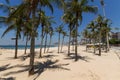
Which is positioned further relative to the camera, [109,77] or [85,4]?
[85,4]

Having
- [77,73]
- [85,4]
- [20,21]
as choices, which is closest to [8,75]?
[77,73]

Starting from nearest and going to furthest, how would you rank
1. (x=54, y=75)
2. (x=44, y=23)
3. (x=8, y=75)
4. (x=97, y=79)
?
(x=97, y=79)
(x=54, y=75)
(x=8, y=75)
(x=44, y=23)

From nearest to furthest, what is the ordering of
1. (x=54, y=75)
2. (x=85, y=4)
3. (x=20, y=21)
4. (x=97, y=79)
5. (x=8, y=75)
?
1. (x=97, y=79)
2. (x=54, y=75)
3. (x=8, y=75)
4. (x=85, y=4)
5. (x=20, y=21)

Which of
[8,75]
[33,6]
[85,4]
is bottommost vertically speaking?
[8,75]

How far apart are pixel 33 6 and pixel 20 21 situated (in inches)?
432

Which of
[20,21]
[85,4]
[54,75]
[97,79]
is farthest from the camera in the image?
[20,21]

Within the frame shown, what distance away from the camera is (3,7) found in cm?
2603

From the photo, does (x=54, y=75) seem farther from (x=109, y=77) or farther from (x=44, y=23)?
(x=44, y=23)

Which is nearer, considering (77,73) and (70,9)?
(77,73)

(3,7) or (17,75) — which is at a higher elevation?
(3,7)

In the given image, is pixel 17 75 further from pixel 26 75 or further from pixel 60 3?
pixel 60 3

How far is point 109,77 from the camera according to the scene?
16688 millimetres

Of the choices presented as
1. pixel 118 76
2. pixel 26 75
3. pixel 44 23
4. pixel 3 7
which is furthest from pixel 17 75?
pixel 44 23

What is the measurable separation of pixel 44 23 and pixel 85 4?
8351 millimetres
